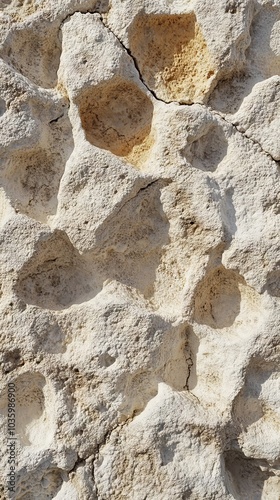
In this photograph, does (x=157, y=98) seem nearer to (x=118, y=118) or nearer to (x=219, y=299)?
(x=118, y=118)

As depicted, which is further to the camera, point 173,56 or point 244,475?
point 173,56

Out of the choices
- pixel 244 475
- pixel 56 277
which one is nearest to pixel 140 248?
pixel 56 277

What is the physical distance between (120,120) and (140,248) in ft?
0.97

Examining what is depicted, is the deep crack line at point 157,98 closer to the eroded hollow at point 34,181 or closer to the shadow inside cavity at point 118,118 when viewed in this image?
the shadow inside cavity at point 118,118

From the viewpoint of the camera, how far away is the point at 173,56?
4.01 ft

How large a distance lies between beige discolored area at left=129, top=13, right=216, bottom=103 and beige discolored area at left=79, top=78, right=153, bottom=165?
0.05 m

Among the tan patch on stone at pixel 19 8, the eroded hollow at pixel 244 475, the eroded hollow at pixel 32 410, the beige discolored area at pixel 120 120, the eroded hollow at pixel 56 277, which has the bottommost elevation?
the eroded hollow at pixel 244 475

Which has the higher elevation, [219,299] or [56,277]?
[56,277]

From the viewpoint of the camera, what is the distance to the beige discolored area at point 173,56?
1192 mm

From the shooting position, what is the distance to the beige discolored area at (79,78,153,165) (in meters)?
1.18

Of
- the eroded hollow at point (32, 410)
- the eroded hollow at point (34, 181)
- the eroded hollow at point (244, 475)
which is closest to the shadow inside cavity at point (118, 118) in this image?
the eroded hollow at point (34, 181)

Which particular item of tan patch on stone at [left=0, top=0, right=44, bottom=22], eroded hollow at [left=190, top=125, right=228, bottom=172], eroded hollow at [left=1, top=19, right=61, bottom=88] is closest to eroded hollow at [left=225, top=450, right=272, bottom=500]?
eroded hollow at [left=190, top=125, right=228, bottom=172]

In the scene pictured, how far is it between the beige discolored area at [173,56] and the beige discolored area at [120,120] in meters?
0.05

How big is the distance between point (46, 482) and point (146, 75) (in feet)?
2.93
